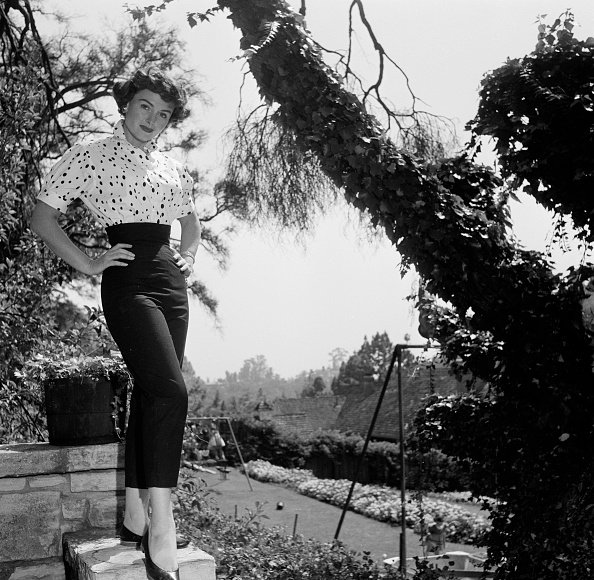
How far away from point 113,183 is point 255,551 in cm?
442

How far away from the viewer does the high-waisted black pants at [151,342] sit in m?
2.12

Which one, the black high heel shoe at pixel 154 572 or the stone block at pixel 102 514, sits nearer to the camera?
the black high heel shoe at pixel 154 572

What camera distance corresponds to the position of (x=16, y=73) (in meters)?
5.11

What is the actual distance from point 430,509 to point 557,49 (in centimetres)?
1304

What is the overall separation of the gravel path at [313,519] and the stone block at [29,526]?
7.04 metres

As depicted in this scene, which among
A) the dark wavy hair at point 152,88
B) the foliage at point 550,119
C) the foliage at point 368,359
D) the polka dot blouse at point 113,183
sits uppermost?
the foliage at point 368,359

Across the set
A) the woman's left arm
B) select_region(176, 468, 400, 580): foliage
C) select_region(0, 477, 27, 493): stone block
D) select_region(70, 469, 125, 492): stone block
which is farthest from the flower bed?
the woman's left arm

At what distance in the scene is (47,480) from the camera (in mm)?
3229

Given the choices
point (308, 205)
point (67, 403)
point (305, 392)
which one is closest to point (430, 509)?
point (308, 205)

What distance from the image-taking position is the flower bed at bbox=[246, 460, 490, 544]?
14.2 m

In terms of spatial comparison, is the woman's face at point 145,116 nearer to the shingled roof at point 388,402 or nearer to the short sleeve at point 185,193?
the short sleeve at point 185,193

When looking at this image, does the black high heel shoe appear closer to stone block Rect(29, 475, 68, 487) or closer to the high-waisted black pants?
the high-waisted black pants

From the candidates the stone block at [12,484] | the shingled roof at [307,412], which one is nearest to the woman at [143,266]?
the stone block at [12,484]

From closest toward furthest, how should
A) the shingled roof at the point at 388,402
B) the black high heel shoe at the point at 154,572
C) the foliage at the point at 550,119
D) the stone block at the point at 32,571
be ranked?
the black high heel shoe at the point at 154,572 < the stone block at the point at 32,571 < the foliage at the point at 550,119 < the shingled roof at the point at 388,402
